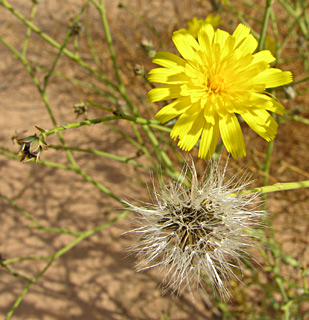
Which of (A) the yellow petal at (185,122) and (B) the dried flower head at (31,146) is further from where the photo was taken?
(A) the yellow petal at (185,122)

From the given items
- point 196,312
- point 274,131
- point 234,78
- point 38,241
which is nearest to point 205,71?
point 234,78

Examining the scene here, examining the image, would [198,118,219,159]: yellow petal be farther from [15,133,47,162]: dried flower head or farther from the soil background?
the soil background

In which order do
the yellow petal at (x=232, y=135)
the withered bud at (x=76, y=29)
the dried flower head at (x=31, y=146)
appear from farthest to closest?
the withered bud at (x=76, y=29), the yellow petal at (x=232, y=135), the dried flower head at (x=31, y=146)

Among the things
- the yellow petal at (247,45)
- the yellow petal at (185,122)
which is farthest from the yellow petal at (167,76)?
the yellow petal at (247,45)

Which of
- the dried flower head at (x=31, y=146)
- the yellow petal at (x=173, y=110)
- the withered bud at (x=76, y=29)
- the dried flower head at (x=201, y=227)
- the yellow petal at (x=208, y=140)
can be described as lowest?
the dried flower head at (x=201, y=227)

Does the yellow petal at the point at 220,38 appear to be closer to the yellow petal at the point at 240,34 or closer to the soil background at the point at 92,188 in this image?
the yellow petal at the point at 240,34

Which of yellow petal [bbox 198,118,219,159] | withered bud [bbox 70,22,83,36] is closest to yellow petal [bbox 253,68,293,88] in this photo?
yellow petal [bbox 198,118,219,159]

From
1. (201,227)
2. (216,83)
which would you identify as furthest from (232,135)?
(201,227)

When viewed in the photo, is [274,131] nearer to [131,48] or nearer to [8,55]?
[131,48]

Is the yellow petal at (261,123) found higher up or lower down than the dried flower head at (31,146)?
higher up
